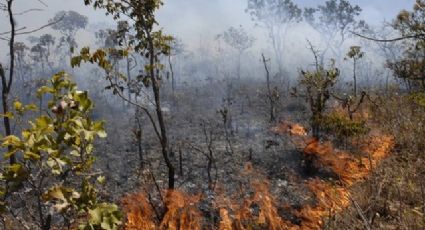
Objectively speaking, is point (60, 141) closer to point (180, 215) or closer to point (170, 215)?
point (170, 215)

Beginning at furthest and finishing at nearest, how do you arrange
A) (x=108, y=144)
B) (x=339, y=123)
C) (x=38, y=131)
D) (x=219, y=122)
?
(x=219, y=122) → (x=108, y=144) → (x=339, y=123) → (x=38, y=131)

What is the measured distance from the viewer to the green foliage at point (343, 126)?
12234 millimetres

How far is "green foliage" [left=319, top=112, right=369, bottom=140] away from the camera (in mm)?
12234

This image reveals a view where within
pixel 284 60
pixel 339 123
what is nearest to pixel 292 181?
pixel 339 123

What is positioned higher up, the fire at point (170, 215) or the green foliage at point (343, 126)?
the green foliage at point (343, 126)

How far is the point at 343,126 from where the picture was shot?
12.8 metres

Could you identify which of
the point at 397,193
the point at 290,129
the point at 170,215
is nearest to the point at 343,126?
the point at 290,129

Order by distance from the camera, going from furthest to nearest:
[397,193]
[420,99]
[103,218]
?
1. [420,99]
2. [397,193]
3. [103,218]

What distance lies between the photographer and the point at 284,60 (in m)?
80.4

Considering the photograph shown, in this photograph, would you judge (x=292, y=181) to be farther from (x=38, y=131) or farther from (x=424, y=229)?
(x=38, y=131)

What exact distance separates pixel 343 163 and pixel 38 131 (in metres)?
10.4

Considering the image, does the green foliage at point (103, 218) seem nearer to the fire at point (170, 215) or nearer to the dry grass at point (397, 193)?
the dry grass at point (397, 193)

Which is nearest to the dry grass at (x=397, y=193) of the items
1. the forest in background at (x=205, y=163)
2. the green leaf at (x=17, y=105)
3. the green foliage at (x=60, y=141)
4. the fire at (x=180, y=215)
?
the forest in background at (x=205, y=163)

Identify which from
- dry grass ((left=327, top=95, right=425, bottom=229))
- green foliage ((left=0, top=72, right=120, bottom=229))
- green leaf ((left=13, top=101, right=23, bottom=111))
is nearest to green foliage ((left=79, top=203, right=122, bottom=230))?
green foliage ((left=0, top=72, right=120, bottom=229))
